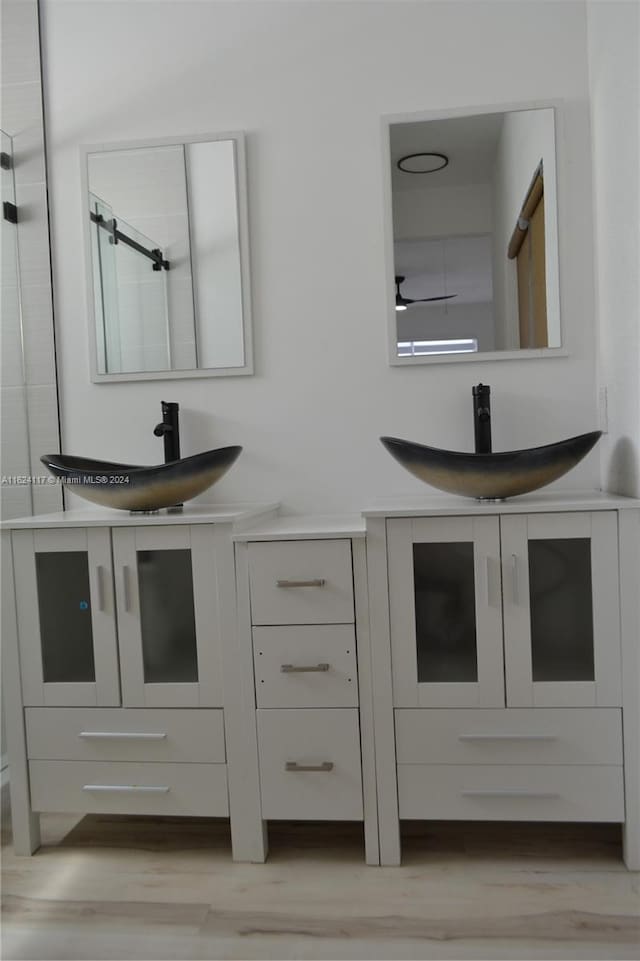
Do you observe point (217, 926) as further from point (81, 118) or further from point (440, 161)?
point (81, 118)

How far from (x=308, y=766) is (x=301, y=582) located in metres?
0.45

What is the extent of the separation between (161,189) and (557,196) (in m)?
1.22

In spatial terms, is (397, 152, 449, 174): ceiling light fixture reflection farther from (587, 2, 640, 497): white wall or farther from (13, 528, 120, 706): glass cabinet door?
(13, 528, 120, 706): glass cabinet door

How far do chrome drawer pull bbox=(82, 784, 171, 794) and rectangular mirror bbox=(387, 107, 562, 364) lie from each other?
4.52 feet

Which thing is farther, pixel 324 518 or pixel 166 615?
pixel 324 518

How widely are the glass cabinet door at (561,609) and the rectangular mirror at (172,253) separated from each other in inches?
42.3

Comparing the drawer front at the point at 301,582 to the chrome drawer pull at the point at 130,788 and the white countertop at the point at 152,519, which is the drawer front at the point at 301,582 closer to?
the white countertop at the point at 152,519

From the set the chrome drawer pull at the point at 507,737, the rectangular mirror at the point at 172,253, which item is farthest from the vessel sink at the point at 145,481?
the chrome drawer pull at the point at 507,737

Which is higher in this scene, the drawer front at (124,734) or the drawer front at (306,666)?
the drawer front at (306,666)

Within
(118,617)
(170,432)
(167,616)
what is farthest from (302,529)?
(170,432)

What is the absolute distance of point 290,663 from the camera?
181cm

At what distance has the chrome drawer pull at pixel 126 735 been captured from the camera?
1.87 meters

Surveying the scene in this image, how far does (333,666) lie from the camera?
1.79 metres

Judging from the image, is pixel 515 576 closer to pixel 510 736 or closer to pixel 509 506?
pixel 509 506
